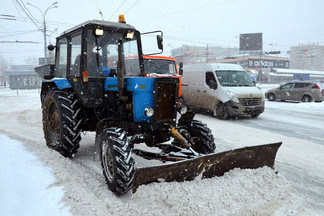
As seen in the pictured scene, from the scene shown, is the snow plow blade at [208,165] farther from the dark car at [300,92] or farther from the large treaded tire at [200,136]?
the dark car at [300,92]

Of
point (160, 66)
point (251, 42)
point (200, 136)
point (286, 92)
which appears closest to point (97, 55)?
point (200, 136)

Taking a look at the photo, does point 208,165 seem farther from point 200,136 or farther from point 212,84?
point 212,84

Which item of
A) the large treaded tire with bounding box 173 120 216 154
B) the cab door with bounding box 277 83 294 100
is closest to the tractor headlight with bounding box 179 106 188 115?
the large treaded tire with bounding box 173 120 216 154

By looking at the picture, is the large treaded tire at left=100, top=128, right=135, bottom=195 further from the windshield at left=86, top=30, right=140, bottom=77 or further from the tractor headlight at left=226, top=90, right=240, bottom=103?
the tractor headlight at left=226, top=90, right=240, bottom=103

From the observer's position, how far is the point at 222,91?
9891 mm

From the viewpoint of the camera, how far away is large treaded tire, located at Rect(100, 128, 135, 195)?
3.31m

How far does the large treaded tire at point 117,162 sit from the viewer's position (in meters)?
3.31

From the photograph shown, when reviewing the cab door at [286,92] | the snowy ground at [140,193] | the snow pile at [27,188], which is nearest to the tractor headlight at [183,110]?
the snowy ground at [140,193]

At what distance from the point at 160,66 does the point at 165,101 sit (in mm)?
7996

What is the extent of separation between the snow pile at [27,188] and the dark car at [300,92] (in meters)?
16.7

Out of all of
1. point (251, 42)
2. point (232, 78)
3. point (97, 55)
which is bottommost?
point (232, 78)

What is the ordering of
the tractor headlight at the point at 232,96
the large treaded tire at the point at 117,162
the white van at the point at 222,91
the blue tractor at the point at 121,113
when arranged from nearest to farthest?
the large treaded tire at the point at 117,162 → the blue tractor at the point at 121,113 → the tractor headlight at the point at 232,96 → the white van at the point at 222,91

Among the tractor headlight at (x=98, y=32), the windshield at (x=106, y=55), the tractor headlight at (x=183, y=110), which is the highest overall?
the tractor headlight at (x=98, y=32)

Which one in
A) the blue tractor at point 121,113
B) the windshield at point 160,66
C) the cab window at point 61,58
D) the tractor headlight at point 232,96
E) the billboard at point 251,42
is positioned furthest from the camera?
the billboard at point 251,42
